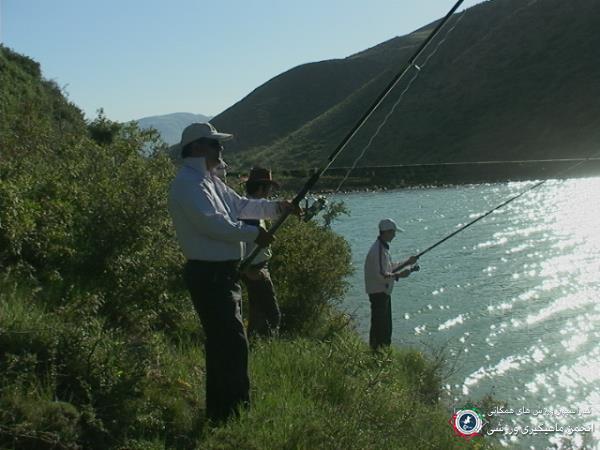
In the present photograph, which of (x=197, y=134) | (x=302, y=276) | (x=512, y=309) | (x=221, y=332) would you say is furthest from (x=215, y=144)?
(x=512, y=309)

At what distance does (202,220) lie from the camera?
411 centimetres

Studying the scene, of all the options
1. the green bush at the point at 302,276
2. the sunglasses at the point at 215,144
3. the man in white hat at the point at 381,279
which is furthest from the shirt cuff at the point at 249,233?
the green bush at the point at 302,276

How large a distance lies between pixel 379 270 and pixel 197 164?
14.6 ft

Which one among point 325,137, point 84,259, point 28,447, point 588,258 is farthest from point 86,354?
point 325,137

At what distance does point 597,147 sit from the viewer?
4956 centimetres

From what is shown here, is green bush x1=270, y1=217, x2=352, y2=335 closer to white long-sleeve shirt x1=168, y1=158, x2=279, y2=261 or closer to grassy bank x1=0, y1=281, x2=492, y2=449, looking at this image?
grassy bank x1=0, y1=281, x2=492, y2=449

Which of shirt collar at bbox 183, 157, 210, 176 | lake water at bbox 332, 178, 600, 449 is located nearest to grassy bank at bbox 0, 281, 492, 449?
shirt collar at bbox 183, 157, 210, 176

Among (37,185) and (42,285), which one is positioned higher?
(37,185)

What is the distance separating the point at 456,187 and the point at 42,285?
46.8 metres

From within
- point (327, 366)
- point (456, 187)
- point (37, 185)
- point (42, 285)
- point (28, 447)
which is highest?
point (37, 185)

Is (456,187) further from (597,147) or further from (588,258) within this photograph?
(588,258)

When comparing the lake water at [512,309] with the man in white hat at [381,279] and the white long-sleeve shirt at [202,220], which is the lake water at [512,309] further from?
the white long-sleeve shirt at [202,220]

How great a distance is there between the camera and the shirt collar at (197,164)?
433cm

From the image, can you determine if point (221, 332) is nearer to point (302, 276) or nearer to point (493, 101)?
point (302, 276)
